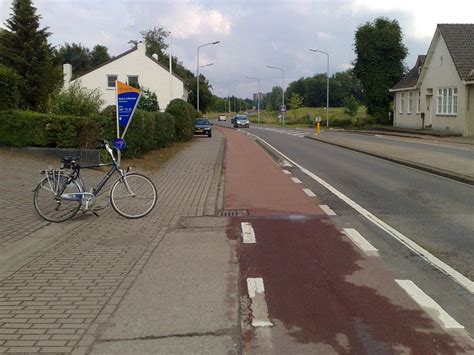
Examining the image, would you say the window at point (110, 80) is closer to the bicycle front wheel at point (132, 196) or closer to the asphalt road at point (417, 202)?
the asphalt road at point (417, 202)

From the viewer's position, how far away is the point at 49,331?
4.27 meters

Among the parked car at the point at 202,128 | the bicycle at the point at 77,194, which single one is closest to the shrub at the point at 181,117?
the parked car at the point at 202,128

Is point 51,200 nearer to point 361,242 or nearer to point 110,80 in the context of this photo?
point 361,242

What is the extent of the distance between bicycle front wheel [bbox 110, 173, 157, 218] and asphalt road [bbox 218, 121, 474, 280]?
3.47 metres

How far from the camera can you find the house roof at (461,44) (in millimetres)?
37250

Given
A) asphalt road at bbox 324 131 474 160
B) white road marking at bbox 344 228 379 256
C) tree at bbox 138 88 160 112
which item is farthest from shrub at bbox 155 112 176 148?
white road marking at bbox 344 228 379 256

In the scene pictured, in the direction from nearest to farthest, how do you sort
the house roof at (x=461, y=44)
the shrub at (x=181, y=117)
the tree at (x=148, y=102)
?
the tree at (x=148, y=102), the shrub at (x=181, y=117), the house roof at (x=461, y=44)

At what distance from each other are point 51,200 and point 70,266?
292 centimetres

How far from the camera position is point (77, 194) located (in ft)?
28.7

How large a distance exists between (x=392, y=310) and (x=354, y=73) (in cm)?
6045

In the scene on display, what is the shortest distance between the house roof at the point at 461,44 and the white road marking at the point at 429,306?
1372 inches

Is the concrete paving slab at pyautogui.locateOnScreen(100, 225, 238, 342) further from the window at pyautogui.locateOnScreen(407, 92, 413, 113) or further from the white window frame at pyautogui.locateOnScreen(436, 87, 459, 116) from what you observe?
the window at pyautogui.locateOnScreen(407, 92, 413, 113)

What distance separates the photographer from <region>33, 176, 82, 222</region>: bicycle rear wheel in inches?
342

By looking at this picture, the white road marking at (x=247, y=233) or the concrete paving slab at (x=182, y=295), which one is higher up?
the white road marking at (x=247, y=233)
